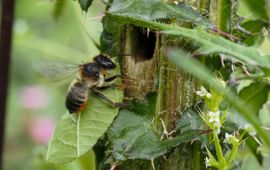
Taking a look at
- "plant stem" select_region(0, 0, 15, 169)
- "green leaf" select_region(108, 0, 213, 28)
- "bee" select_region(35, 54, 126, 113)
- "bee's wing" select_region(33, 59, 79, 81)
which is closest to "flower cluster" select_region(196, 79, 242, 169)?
"green leaf" select_region(108, 0, 213, 28)

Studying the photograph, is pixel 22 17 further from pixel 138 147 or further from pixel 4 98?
pixel 138 147

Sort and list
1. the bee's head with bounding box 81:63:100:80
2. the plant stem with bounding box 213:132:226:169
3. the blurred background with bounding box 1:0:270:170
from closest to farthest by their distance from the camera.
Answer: the plant stem with bounding box 213:132:226:169
the bee's head with bounding box 81:63:100:80
the blurred background with bounding box 1:0:270:170

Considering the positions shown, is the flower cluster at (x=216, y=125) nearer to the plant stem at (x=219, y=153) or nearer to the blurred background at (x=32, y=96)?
the plant stem at (x=219, y=153)

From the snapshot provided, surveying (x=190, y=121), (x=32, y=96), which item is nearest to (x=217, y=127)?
(x=190, y=121)

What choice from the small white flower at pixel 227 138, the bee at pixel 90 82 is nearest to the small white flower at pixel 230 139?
the small white flower at pixel 227 138

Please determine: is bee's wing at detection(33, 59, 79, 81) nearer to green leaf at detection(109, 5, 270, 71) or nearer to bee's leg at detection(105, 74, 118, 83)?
bee's leg at detection(105, 74, 118, 83)

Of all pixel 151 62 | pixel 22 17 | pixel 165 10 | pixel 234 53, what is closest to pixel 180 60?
pixel 234 53

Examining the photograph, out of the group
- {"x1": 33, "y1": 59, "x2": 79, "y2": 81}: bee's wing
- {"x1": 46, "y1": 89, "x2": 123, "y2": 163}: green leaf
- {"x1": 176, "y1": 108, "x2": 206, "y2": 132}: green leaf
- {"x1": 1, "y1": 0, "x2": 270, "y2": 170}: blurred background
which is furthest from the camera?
{"x1": 1, "y1": 0, "x2": 270, "y2": 170}: blurred background
